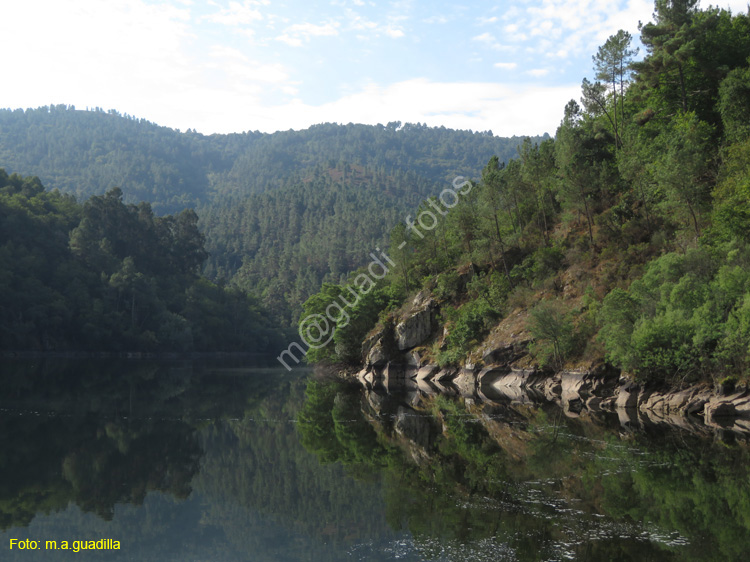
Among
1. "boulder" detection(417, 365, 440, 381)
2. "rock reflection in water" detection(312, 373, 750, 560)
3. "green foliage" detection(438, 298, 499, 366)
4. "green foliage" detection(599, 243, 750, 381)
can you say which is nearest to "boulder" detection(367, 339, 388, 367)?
"boulder" detection(417, 365, 440, 381)

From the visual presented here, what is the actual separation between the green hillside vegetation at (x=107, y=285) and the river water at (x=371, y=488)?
81480 mm

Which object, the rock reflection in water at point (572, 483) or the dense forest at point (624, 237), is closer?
the rock reflection in water at point (572, 483)

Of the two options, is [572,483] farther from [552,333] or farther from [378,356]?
[378,356]

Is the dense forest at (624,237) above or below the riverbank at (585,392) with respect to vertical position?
above

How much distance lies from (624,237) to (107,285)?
104344 millimetres

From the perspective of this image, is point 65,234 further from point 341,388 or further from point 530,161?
point 530,161

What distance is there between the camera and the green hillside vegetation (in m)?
111

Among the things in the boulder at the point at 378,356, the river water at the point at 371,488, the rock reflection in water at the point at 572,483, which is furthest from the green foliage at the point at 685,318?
the boulder at the point at 378,356

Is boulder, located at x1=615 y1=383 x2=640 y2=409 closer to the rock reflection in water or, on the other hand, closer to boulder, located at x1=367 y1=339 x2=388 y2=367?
the rock reflection in water

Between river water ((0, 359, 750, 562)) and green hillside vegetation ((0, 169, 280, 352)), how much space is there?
8148 cm

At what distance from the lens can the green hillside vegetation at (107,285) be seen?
363ft

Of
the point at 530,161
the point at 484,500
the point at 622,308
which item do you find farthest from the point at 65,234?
the point at 484,500

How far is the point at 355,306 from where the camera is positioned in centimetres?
8406

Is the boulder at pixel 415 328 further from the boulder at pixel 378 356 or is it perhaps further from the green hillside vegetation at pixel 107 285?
the green hillside vegetation at pixel 107 285
